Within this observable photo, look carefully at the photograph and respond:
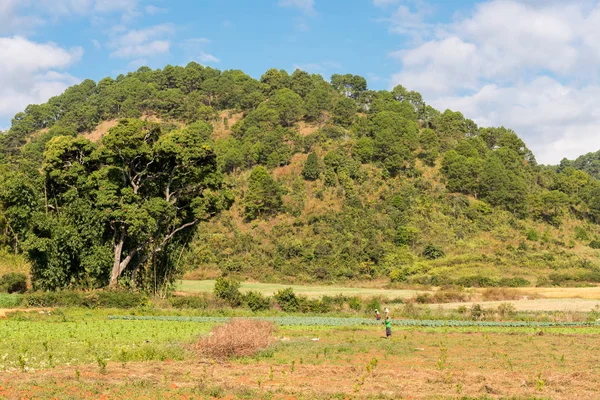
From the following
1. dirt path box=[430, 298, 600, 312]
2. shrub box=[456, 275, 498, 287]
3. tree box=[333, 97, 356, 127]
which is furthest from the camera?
tree box=[333, 97, 356, 127]


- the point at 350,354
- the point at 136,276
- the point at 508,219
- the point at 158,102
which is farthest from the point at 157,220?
the point at 158,102

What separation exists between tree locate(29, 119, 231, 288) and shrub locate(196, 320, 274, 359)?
24306 millimetres

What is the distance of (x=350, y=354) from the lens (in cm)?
2439

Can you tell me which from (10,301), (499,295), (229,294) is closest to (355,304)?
(229,294)

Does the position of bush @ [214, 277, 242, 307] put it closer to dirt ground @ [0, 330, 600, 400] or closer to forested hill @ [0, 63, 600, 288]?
forested hill @ [0, 63, 600, 288]

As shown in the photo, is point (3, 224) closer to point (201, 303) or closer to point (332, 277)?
point (201, 303)

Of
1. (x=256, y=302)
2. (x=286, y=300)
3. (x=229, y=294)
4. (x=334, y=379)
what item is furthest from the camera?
(x=229, y=294)

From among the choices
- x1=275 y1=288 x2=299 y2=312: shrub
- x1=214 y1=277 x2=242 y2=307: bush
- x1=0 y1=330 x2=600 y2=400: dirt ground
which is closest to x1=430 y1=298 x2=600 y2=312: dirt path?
x1=275 y1=288 x2=299 y2=312: shrub

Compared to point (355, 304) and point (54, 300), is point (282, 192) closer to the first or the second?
point (355, 304)

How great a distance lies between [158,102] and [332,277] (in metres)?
76.0

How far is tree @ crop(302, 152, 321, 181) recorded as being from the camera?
98.1 metres

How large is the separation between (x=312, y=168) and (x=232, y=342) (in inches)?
3029

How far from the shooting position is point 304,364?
70.0 ft

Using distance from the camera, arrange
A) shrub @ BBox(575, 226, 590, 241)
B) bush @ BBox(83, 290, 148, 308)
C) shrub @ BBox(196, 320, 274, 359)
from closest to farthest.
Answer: shrub @ BBox(196, 320, 274, 359) < bush @ BBox(83, 290, 148, 308) < shrub @ BBox(575, 226, 590, 241)
